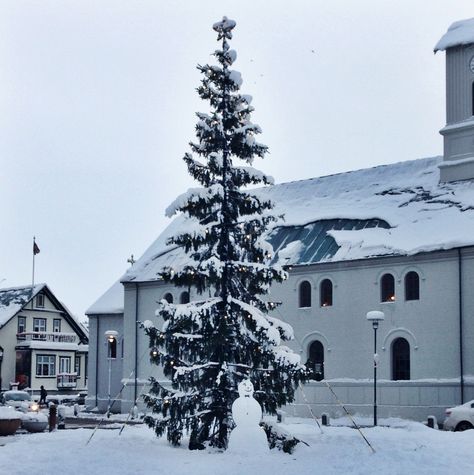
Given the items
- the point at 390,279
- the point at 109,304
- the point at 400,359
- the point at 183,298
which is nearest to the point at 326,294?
the point at 390,279

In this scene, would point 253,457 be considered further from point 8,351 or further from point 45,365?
point 45,365

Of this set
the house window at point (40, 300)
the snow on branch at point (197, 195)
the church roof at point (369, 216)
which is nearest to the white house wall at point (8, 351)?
the house window at point (40, 300)

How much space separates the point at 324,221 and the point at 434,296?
880 centimetres

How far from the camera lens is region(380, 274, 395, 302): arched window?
3928 cm

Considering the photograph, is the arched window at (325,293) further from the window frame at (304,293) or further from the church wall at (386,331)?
the window frame at (304,293)

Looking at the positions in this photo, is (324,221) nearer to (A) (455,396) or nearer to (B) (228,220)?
(A) (455,396)

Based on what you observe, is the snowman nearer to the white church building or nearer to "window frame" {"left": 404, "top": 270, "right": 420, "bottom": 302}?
the white church building

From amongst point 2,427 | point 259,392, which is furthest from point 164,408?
point 2,427

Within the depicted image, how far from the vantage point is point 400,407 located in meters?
37.7

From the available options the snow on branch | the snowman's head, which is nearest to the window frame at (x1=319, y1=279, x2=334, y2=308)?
the snow on branch

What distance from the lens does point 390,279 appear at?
39438mm

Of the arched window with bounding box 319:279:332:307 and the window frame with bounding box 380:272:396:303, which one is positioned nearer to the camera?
the window frame with bounding box 380:272:396:303

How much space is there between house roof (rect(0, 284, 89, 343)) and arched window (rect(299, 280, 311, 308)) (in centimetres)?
3432

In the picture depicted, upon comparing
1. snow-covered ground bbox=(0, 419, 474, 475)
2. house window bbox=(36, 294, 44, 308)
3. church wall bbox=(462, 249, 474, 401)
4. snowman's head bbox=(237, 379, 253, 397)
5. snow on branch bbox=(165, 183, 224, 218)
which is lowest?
snow-covered ground bbox=(0, 419, 474, 475)
